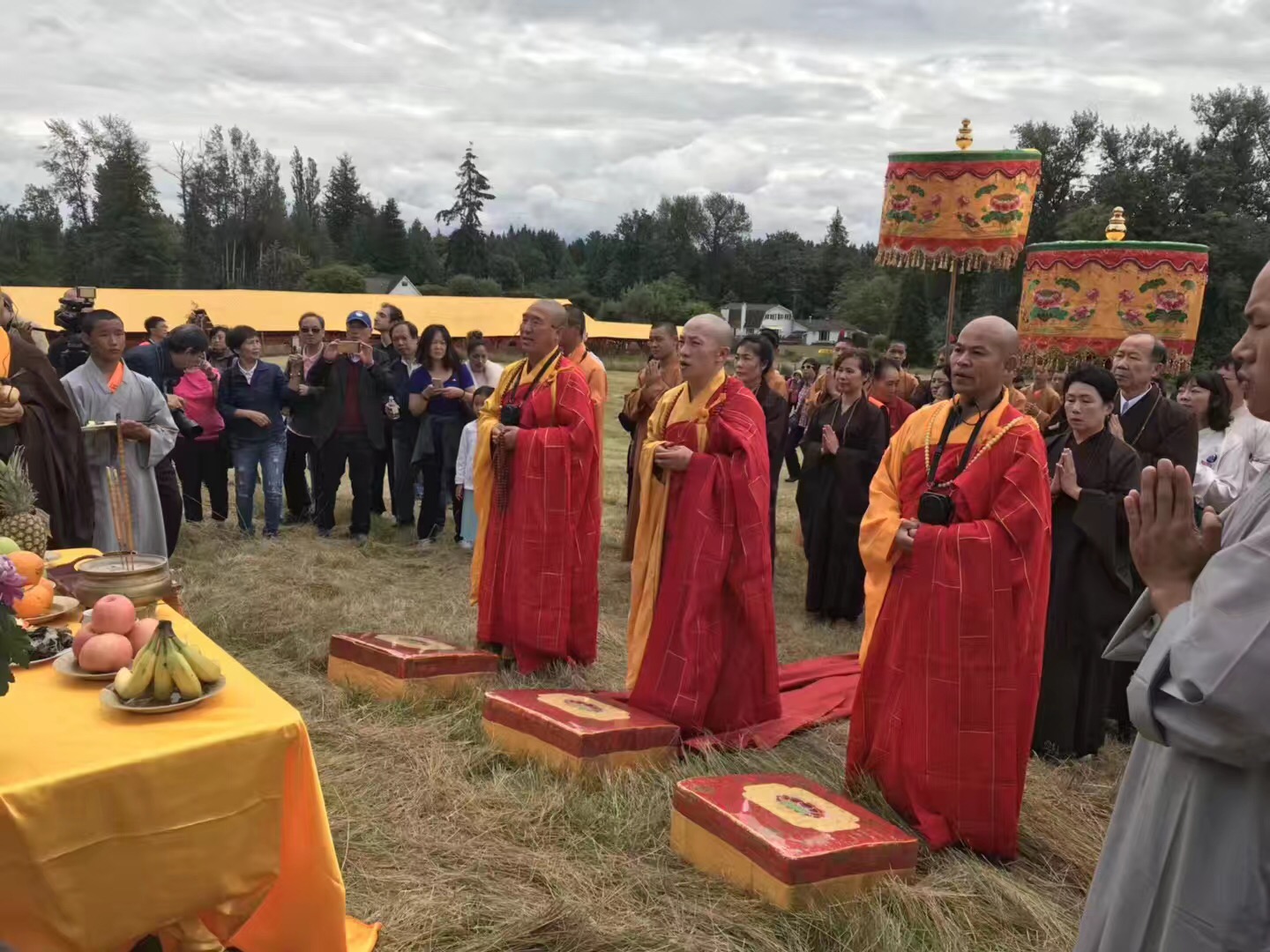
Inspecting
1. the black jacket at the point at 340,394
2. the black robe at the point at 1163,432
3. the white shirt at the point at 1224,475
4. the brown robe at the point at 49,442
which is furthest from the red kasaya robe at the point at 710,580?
the black jacket at the point at 340,394

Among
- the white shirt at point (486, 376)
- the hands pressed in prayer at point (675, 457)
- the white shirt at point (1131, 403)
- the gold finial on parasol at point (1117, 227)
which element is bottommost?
the hands pressed in prayer at point (675, 457)

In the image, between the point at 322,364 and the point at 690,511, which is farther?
the point at 322,364

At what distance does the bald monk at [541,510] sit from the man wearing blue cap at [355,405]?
10.4 ft

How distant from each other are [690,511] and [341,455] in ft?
16.2

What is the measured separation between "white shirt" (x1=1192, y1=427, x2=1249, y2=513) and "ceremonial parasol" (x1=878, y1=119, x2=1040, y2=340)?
2.47 metres

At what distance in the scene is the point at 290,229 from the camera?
63750 millimetres

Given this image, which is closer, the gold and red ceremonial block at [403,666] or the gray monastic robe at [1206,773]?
the gray monastic robe at [1206,773]

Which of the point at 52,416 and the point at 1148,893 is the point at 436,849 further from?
the point at 52,416

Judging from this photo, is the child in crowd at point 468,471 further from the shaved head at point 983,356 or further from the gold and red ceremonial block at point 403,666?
the shaved head at point 983,356

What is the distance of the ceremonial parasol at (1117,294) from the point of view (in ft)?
24.5

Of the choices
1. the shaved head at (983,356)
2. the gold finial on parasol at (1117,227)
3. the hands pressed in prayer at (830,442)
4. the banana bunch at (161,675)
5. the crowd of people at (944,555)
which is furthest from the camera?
the gold finial on parasol at (1117,227)

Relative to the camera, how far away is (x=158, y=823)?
1.96 m

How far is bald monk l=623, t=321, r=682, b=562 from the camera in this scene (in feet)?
23.2

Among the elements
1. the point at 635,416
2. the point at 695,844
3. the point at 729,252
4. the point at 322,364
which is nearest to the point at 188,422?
the point at 322,364
